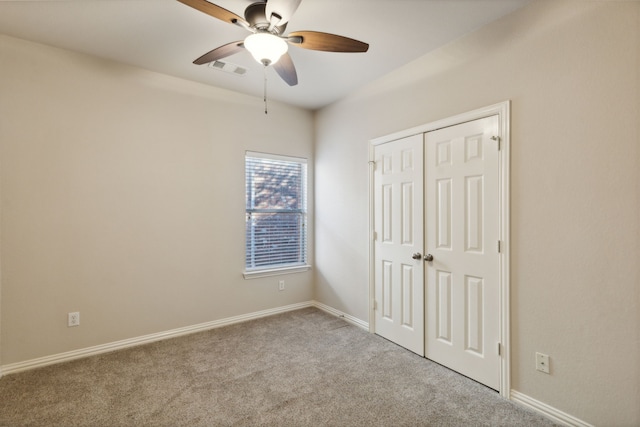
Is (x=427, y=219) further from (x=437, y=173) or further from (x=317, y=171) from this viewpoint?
(x=317, y=171)

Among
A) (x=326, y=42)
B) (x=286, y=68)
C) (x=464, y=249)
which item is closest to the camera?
(x=326, y=42)

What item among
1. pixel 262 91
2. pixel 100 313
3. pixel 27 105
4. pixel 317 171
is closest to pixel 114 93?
pixel 27 105

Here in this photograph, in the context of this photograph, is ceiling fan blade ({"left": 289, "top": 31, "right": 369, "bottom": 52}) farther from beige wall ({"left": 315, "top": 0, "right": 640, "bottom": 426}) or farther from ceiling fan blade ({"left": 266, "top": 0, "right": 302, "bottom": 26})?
beige wall ({"left": 315, "top": 0, "right": 640, "bottom": 426})

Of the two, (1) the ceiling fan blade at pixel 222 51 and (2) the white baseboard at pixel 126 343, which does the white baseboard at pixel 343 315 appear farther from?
(1) the ceiling fan blade at pixel 222 51

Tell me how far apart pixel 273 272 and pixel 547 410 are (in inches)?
112

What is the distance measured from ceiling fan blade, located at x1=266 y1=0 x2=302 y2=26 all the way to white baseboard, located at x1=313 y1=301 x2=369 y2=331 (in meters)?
2.94

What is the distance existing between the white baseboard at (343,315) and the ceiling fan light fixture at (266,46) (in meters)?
2.76

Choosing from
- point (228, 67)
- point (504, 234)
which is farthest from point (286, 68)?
point (504, 234)

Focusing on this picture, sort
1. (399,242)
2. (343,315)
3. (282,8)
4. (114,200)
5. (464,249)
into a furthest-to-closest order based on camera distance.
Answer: (343,315)
(399,242)
(114,200)
(464,249)
(282,8)

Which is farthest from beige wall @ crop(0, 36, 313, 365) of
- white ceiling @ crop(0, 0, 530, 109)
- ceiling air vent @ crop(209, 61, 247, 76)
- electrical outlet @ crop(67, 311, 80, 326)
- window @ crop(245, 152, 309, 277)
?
ceiling air vent @ crop(209, 61, 247, 76)

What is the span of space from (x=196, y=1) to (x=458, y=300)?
8.78 feet

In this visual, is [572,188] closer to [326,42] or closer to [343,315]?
[326,42]

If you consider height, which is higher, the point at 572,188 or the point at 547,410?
the point at 572,188

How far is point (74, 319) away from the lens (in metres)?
2.78
